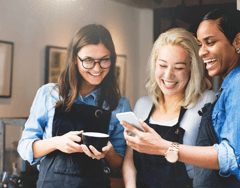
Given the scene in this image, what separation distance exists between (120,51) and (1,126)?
2.36 ft

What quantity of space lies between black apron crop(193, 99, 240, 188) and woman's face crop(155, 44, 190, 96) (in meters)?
0.19

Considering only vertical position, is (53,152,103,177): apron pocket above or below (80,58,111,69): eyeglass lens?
below

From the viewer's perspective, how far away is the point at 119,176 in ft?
4.11

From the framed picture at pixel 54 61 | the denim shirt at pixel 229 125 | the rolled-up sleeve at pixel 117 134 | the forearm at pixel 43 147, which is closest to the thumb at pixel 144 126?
the denim shirt at pixel 229 125

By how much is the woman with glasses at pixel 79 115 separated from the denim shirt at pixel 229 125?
0.48m

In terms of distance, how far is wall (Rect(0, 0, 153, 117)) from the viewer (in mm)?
1241

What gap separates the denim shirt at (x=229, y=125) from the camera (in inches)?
32.9

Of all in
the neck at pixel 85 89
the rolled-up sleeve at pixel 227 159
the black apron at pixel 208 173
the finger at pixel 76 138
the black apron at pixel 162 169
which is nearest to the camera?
the rolled-up sleeve at pixel 227 159

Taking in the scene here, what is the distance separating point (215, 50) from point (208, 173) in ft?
1.66

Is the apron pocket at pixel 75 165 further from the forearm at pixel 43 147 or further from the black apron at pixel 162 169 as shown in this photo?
the black apron at pixel 162 169

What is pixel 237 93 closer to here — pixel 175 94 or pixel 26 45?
pixel 175 94

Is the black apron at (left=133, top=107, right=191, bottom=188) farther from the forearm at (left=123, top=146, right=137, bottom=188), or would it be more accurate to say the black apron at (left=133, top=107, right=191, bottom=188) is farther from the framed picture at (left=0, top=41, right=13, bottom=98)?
the framed picture at (left=0, top=41, right=13, bottom=98)

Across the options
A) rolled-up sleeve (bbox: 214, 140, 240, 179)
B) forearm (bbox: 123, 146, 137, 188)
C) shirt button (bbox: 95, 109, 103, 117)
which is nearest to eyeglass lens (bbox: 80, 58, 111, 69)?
shirt button (bbox: 95, 109, 103, 117)

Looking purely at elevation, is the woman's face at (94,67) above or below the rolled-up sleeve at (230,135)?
above
